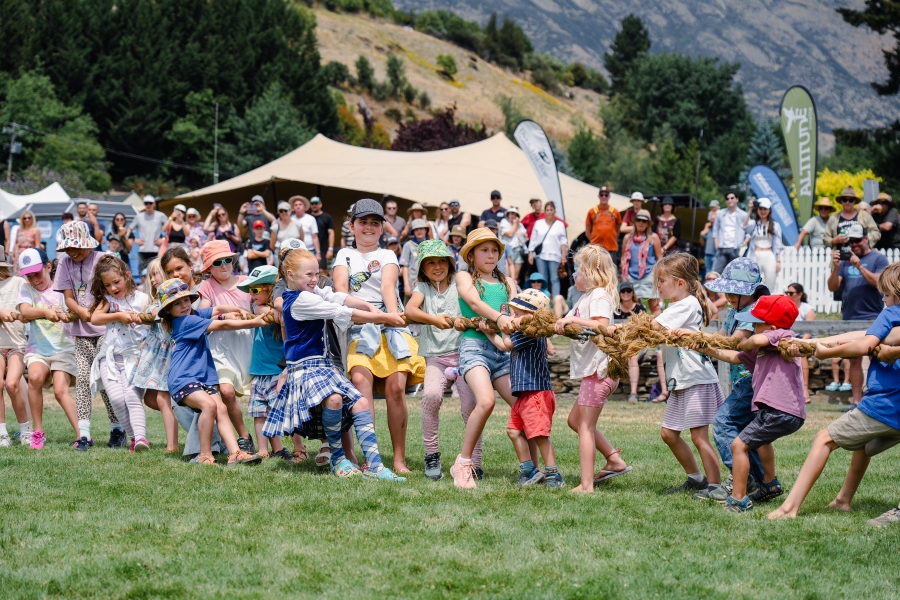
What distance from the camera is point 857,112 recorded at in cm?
19762

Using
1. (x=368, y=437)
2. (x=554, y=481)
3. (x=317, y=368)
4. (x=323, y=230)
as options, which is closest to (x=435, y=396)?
(x=368, y=437)

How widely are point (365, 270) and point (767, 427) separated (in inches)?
132

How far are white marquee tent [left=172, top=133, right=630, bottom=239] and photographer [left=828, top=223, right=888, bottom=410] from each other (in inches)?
487

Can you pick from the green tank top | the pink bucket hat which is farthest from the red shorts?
the pink bucket hat

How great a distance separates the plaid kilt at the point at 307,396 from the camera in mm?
7552

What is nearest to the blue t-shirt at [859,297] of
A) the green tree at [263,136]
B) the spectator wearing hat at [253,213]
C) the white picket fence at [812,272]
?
the white picket fence at [812,272]

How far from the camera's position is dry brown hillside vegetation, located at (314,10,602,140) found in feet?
340

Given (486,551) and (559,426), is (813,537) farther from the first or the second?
(559,426)

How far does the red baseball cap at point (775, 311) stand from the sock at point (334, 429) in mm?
3171

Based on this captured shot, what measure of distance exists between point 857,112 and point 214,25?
6235 inches

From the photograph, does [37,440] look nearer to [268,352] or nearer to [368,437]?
[268,352]

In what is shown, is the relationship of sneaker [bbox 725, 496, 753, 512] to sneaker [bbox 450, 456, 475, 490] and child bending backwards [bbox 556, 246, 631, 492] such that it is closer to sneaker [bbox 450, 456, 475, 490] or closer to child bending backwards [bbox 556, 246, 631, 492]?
child bending backwards [bbox 556, 246, 631, 492]

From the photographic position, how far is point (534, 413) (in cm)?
744

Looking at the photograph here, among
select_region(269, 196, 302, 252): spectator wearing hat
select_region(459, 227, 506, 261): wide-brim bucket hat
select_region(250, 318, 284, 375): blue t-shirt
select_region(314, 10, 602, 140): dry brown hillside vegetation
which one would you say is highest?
select_region(314, 10, 602, 140): dry brown hillside vegetation
